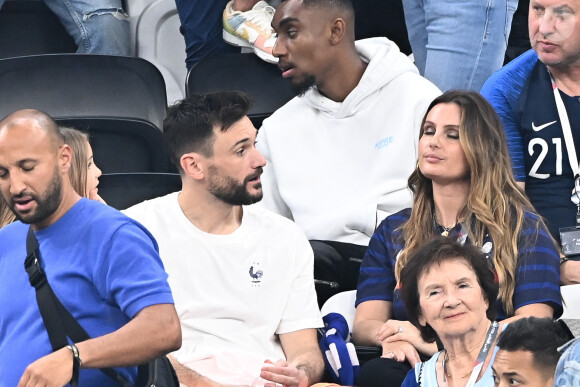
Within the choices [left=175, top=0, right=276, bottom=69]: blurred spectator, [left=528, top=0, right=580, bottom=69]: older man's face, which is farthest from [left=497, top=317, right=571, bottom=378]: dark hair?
[left=175, top=0, right=276, bottom=69]: blurred spectator

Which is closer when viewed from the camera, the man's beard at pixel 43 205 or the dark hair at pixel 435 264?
the man's beard at pixel 43 205

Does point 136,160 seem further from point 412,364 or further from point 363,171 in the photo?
point 412,364

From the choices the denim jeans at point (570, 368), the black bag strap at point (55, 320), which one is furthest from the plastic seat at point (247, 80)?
the denim jeans at point (570, 368)

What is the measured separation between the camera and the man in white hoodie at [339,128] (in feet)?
15.9

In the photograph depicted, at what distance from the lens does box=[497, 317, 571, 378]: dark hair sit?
3152 millimetres

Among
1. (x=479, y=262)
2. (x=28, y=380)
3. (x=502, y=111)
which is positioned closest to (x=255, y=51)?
(x=502, y=111)

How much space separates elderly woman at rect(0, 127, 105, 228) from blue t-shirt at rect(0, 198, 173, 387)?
878 mm

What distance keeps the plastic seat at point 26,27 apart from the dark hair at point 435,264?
9.26ft

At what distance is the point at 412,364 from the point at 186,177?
3.18 feet

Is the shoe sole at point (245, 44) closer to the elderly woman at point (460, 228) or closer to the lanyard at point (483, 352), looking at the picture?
the elderly woman at point (460, 228)

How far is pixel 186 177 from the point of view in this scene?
172 inches

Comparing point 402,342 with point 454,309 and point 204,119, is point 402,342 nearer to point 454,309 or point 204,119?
point 454,309

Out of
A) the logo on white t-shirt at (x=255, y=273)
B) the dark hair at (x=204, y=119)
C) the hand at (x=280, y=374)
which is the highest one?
the dark hair at (x=204, y=119)

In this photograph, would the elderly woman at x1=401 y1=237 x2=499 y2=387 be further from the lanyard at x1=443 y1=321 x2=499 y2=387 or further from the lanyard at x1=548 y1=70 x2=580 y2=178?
the lanyard at x1=548 y1=70 x2=580 y2=178
